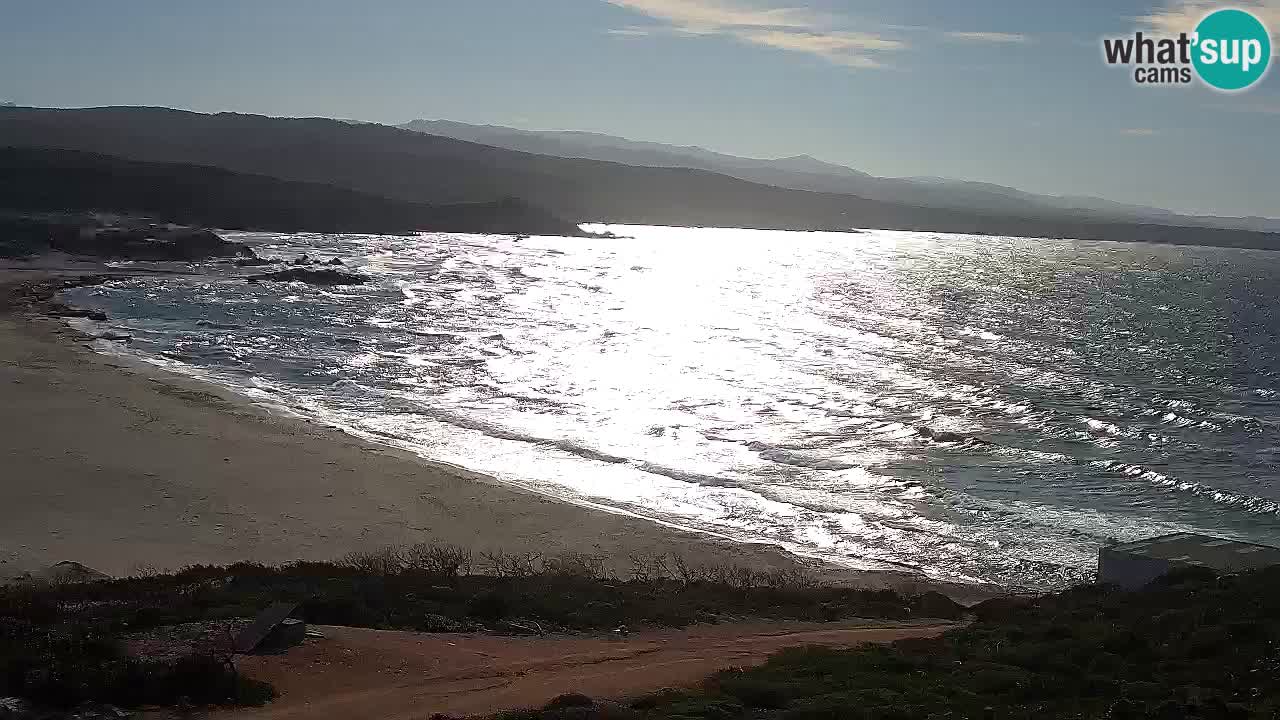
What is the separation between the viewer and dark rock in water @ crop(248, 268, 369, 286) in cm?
6981

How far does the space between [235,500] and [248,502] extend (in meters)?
0.31

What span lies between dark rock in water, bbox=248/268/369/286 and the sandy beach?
1629 inches

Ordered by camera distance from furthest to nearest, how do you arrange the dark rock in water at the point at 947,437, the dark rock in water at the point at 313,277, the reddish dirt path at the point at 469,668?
the dark rock in water at the point at 313,277 → the dark rock in water at the point at 947,437 → the reddish dirt path at the point at 469,668

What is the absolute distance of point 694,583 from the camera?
1617 cm

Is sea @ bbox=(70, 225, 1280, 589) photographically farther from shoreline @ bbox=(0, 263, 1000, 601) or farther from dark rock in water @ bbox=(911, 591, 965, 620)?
dark rock in water @ bbox=(911, 591, 965, 620)

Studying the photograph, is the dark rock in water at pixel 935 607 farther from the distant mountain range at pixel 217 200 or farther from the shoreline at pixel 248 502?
the distant mountain range at pixel 217 200

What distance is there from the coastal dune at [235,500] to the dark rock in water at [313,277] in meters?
41.2

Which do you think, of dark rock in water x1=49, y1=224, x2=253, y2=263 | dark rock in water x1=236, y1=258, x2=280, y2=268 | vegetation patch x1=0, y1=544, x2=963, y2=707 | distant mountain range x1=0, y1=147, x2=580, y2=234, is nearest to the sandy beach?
vegetation patch x1=0, y1=544, x2=963, y2=707

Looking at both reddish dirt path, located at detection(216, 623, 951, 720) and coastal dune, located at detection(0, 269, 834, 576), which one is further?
coastal dune, located at detection(0, 269, 834, 576)

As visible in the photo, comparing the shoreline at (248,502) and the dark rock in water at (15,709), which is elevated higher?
the dark rock in water at (15,709)

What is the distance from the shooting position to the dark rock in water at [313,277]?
69.8 m

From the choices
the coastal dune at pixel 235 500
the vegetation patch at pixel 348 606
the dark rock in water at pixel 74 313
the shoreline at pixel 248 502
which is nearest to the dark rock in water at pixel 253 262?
Answer: the dark rock in water at pixel 74 313

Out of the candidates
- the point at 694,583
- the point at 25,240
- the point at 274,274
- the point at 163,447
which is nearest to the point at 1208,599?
the point at 694,583

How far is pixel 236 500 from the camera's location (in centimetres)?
2103
